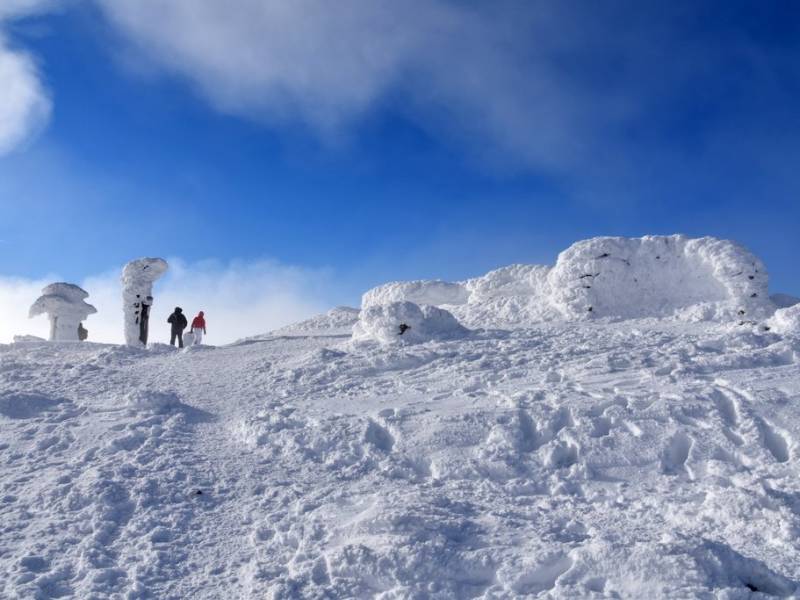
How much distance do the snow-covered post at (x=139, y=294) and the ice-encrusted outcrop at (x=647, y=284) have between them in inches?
→ 492

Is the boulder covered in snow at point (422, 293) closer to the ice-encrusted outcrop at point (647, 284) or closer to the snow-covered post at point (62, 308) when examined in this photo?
the ice-encrusted outcrop at point (647, 284)

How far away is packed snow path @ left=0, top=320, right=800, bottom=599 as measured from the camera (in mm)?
6578

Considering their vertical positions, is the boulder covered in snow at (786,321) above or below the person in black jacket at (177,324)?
below

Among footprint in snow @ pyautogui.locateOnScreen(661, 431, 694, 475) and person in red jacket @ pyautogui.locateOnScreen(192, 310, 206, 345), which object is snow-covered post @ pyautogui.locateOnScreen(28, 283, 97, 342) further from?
footprint in snow @ pyautogui.locateOnScreen(661, 431, 694, 475)

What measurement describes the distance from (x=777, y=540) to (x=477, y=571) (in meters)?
3.51

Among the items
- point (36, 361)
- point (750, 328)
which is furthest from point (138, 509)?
point (750, 328)

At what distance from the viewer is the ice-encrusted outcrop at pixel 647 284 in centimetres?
2420

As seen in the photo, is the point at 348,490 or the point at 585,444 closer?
the point at 348,490

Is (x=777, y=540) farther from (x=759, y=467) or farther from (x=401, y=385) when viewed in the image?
(x=401, y=385)

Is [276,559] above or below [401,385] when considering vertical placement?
below

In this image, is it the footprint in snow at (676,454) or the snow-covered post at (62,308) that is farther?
the snow-covered post at (62,308)

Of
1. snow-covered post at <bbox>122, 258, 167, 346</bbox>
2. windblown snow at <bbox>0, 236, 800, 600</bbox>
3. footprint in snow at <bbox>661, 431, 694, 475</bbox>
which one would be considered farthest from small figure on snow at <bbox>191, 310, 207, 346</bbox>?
footprint in snow at <bbox>661, 431, 694, 475</bbox>

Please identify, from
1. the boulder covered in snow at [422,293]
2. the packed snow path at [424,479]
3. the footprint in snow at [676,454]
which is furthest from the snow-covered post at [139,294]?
the footprint in snow at [676,454]

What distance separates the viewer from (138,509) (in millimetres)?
8469
